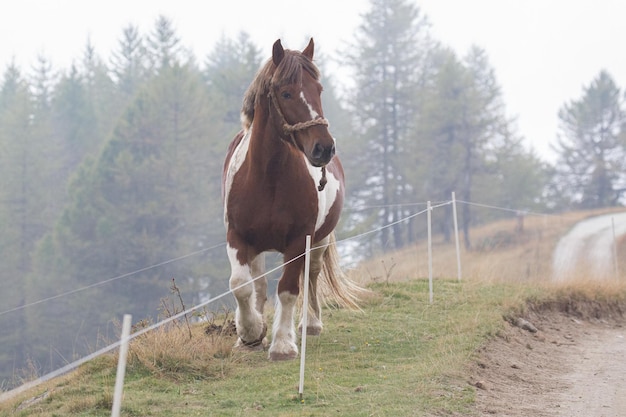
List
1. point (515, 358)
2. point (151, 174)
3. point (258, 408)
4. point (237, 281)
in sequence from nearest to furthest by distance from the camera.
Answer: point (258, 408) < point (237, 281) < point (515, 358) < point (151, 174)

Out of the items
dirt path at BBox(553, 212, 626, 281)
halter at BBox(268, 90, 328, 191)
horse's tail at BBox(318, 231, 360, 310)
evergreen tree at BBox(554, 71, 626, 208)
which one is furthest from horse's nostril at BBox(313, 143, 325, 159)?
evergreen tree at BBox(554, 71, 626, 208)

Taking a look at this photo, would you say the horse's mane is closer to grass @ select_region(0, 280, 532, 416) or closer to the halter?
the halter

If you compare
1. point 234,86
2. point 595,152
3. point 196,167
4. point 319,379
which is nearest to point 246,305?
point 319,379

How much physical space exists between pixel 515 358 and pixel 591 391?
3.80 feet

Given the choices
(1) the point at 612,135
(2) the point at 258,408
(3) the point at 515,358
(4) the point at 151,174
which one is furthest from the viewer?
(1) the point at 612,135

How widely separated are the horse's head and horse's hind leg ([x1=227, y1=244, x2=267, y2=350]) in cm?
112

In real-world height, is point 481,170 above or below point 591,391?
above

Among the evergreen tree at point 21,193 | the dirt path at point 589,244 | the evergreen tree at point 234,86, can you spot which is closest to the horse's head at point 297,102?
the dirt path at point 589,244

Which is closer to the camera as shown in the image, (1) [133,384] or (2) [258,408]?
(2) [258,408]

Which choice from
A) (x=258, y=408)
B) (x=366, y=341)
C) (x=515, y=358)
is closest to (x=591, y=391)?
(x=515, y=358)

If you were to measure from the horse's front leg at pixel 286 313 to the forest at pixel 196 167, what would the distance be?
19970mm

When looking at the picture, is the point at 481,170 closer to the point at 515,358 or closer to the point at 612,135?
the point at 612,135

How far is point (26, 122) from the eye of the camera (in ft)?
Answer: 122

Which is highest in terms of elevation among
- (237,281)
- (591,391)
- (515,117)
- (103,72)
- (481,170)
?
(103,72)
